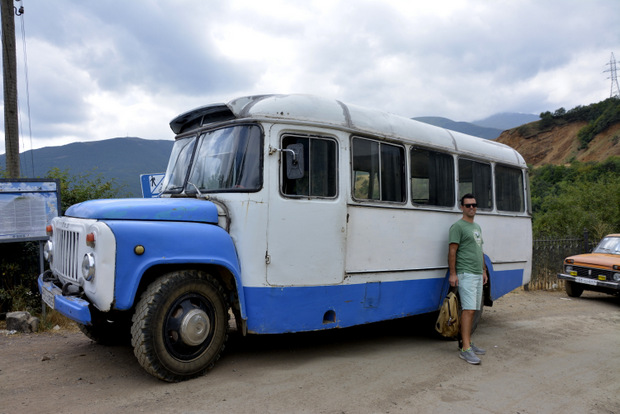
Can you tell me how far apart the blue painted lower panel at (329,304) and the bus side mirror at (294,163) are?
3.80 ft

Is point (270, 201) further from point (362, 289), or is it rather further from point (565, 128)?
point (565, 128)

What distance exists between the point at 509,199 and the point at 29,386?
707cm

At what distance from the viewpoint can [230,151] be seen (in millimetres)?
5031

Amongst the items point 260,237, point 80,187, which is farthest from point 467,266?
point 80,187

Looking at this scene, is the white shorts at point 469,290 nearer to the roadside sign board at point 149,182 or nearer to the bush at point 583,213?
the roadside sign board at point 149,182

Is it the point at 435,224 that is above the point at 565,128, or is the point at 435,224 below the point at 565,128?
below

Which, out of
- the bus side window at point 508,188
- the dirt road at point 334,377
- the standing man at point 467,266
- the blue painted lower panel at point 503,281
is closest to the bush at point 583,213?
the bus side window at point 508,188

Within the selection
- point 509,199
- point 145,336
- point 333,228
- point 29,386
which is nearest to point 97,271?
point 145,336

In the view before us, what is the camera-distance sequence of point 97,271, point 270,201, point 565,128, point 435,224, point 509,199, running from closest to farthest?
point 97,271, point 270,201, point 435,224, point 509,199, point 565,128

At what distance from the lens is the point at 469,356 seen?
18.5 feet

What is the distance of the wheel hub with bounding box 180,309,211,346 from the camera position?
14.2 ft

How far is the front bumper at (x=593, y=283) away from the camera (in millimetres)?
10812

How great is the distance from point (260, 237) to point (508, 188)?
500 cm

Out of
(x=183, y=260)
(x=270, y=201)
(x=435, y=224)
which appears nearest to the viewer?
(x=183, y=260)
